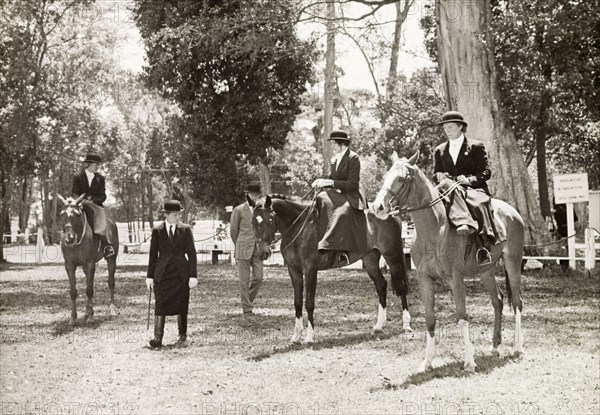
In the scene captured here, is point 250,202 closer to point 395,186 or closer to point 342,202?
point 342,202

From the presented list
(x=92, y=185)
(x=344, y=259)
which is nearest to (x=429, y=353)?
(x=344, y=259)

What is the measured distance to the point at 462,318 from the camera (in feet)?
25.6

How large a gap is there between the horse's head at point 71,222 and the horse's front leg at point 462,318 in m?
4.52

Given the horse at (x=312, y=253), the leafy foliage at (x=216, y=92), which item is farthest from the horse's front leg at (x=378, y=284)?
the leafy foliage at (x=216, y=92)

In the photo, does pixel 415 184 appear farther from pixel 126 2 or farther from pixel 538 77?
pixel 538 77

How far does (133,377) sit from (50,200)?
280 cm

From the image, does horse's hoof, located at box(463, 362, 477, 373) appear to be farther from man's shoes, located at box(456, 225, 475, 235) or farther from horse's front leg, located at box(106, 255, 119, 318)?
horse's front leg, located at box(106, 255, 119, 318)

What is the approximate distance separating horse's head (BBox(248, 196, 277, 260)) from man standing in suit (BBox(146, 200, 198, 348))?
80cm

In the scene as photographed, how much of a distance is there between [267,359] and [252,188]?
2.06 m

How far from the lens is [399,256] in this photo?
31.3 feet

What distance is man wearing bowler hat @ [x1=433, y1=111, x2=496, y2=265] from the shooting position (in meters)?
7.92

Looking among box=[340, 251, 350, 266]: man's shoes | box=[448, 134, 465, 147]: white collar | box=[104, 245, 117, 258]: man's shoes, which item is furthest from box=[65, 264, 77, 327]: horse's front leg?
box=[448, 134, 465, 147]: white collar

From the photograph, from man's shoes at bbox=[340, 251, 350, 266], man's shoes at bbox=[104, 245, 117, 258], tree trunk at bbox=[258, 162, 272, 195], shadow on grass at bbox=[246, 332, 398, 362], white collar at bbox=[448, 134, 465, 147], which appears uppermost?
white collar at bbox=[448, 134, 465, 147]

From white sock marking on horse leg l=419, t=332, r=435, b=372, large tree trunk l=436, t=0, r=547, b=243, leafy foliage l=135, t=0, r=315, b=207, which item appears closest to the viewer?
white sock marking on horse leg l=419, t=332, r=435, b=372
